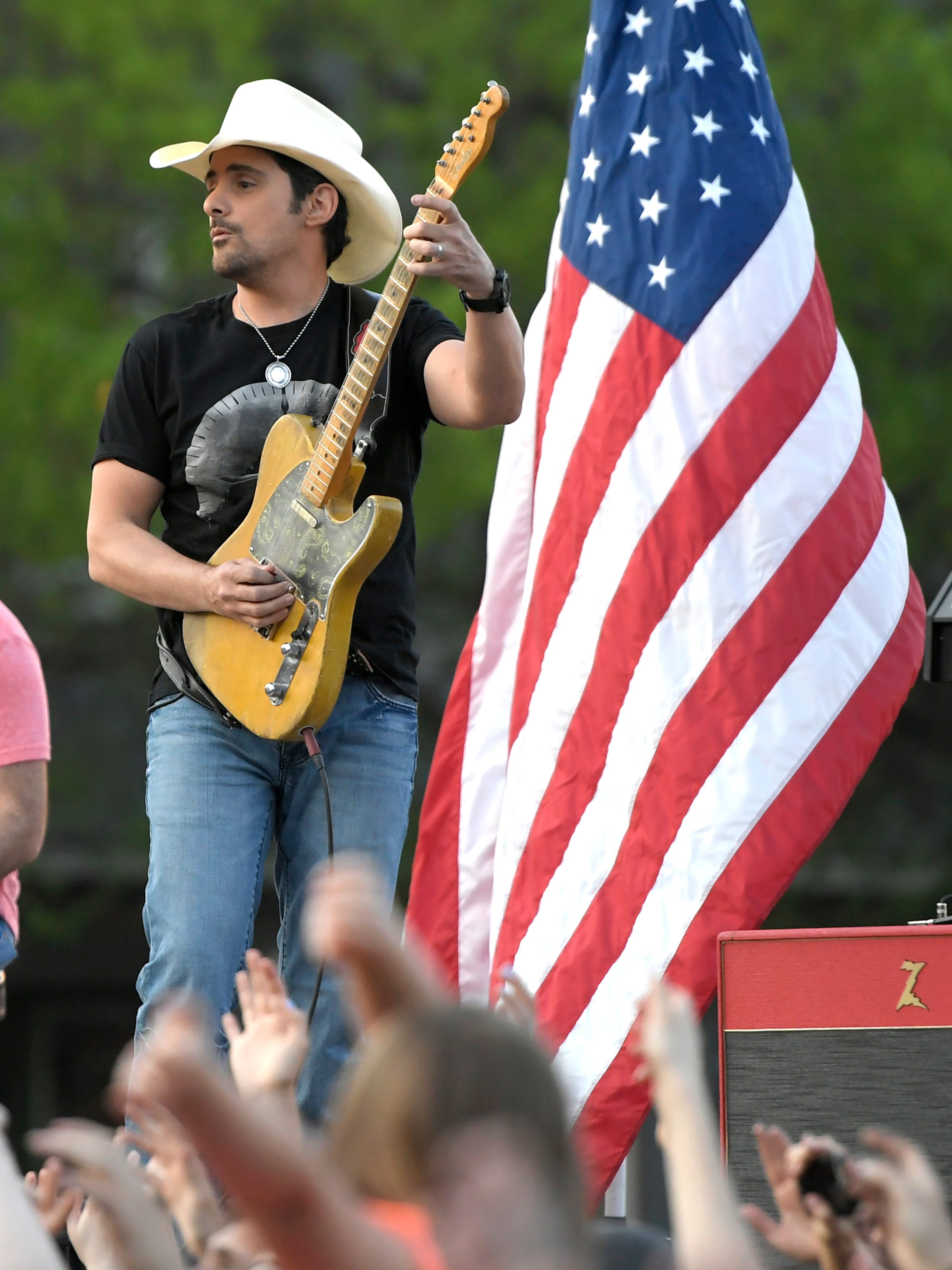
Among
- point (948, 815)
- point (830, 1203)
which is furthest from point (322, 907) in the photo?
point (948, 815)

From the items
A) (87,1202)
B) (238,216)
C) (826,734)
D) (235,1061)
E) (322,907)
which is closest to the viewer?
(322,907)

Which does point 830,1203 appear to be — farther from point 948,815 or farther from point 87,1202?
point 948,815

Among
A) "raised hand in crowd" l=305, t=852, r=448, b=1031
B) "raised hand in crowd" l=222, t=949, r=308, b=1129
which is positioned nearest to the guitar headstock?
"raised hand in crowd" l=222, t=949, r=308, b=1129

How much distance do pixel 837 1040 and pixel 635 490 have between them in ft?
4.56

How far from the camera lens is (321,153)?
10.7ft

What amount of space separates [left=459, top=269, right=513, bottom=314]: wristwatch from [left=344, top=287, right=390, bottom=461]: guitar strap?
0.23 meters

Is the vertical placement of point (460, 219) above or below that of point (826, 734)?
above

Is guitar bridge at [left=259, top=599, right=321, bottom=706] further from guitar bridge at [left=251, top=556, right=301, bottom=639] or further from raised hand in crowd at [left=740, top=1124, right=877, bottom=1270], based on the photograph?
raised hand in crowd at [left=740, top=1124, right=877, bottom=1270]

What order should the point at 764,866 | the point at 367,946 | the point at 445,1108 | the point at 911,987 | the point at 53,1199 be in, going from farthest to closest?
the point at 764,866 < the point at 911,987 < the point at 53,1199 < the point at 367,946 < the point at 445,1108

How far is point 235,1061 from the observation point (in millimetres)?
1562

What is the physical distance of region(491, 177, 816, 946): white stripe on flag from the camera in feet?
12.5

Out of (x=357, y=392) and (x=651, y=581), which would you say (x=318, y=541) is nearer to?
(x=357, y=392)

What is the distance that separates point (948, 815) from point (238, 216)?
6148 millimetres

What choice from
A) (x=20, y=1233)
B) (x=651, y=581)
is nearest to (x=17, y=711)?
(x=651, y=581)
